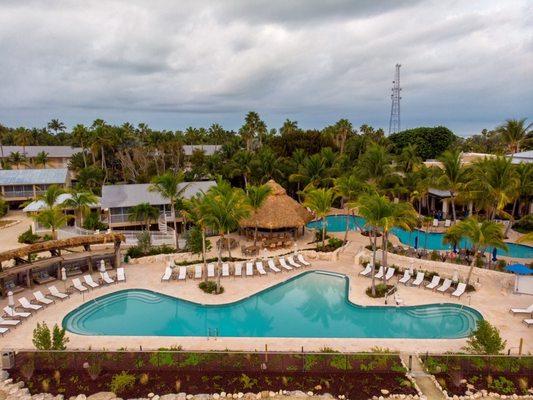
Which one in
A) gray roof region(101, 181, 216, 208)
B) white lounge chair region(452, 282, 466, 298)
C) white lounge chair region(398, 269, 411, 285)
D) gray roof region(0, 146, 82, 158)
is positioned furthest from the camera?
gray roof region(0, 146, 82, 158)

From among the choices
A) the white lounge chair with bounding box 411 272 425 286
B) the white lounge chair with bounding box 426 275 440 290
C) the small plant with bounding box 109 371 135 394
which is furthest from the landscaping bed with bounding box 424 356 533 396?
the small plant with bounding box 109 371 135 394

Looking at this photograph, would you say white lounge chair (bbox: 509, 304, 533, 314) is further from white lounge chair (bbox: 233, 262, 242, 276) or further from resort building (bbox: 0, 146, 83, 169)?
resort building (bbox: 0, 146, 83, 169)

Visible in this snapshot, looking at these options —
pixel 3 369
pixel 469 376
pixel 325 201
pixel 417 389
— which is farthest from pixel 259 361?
pixel 325 201

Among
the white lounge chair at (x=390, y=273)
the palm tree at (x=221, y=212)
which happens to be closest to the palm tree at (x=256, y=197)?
the palm tree at (x=221, y=212)

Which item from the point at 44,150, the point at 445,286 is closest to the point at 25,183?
the point at 44,150

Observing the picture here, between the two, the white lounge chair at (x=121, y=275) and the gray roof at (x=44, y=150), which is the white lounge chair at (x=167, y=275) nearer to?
the white lounge chair at (x=121, y=275)

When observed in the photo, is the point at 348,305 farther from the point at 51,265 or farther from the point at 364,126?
the point at 364,126
